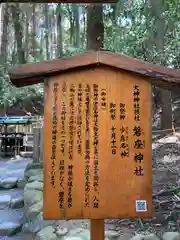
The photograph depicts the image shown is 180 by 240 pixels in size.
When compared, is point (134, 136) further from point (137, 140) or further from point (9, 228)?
point (9, 228)

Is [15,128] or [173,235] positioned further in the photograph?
[15,128]

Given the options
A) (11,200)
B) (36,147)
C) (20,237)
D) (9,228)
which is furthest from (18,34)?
(20,237)

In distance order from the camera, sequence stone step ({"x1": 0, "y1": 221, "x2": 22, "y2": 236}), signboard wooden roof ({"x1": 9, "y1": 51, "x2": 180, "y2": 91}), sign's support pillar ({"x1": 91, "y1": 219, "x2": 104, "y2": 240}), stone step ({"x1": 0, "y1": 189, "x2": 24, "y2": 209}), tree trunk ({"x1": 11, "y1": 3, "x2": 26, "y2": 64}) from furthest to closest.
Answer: tree trunk ({"x1": 11, "y1": 3, "x2": 26, "y2": 64})
stone step ({"x1": 0, "y1": 189, "x2": 24, "y2": 209})
stone step ({"x1": 0, "y1": 221, "x2": 22, "y2": 236})
sign's support pillar ({"x1": 91, "y1": 219, "x2": 104, "y2": 240})
signboard wooden roof ({"x1": 9, "y1": 51, "x2": 180, "y2": 91})

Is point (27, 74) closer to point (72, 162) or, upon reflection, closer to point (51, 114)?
point (51, 114)

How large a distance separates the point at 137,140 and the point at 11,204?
434 centimetres

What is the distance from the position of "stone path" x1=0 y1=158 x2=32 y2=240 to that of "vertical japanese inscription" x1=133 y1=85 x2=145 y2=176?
9.57 ft

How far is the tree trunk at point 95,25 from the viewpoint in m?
7.46

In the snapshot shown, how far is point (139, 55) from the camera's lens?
7746 mm

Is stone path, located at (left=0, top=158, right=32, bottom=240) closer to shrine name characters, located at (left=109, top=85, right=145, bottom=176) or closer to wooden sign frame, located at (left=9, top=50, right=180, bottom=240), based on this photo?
shrine name characters, located at (left=109, top=85, right=145, bottom=176)

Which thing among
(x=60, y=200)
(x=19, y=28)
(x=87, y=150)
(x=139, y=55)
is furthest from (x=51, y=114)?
(x=19, y=28)

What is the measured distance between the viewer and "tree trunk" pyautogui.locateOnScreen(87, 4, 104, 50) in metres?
7.46

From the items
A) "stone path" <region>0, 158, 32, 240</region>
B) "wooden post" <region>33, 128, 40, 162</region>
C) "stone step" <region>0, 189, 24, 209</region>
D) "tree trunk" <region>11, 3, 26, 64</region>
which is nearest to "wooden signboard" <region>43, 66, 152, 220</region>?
"stone path" <region>0, 158, 32, 240</region>

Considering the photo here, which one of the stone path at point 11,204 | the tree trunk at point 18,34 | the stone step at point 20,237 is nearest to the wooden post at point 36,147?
the stone path at point 11,204

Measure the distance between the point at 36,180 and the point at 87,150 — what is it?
4164 millimetres
